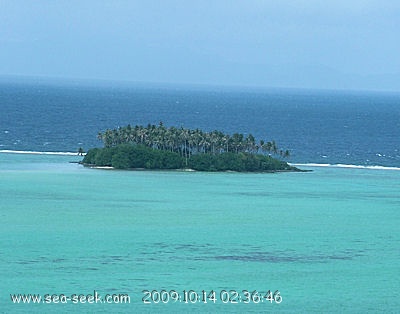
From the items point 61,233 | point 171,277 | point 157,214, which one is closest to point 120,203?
point 157,214

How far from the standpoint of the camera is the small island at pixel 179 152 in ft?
353

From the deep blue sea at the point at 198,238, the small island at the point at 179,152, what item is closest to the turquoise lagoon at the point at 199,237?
the deep blue sea at the point at 198,238

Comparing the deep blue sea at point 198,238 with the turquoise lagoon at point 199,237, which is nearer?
the deep blue sea at point 198,238

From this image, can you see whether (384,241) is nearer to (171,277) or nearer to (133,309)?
(171,277)

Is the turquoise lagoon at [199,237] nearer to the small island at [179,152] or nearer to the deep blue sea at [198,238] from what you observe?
the deep blue sea at [198,238]

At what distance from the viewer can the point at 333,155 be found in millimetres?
137875

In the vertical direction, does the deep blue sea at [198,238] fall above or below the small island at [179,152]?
below

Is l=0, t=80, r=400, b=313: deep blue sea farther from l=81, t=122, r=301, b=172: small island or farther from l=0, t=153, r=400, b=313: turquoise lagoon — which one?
l=81, t=122, r=301, b=172: small island

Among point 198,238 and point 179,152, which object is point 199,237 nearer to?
point 198,238

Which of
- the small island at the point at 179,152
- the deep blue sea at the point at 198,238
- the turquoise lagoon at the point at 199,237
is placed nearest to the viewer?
the deep blue sea at the point at 198,238

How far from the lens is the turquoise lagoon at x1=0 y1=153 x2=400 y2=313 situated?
176ft

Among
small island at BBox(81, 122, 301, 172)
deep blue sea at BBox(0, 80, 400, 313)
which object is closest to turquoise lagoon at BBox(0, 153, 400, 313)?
deep blue sea at BBox(0, 80, 400, 313)

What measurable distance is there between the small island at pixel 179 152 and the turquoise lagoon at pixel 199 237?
87.2 inches

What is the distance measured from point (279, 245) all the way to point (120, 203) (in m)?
19.6
